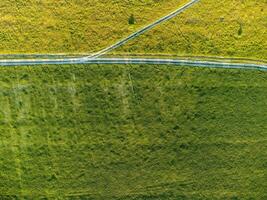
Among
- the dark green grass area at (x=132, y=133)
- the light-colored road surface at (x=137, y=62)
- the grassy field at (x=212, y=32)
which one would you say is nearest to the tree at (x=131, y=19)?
the grassy field at (x=212, y=32)

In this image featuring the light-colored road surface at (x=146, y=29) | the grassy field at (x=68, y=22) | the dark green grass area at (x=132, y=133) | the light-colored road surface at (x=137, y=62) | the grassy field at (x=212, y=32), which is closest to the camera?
the grassy field at (x=68, y=22)

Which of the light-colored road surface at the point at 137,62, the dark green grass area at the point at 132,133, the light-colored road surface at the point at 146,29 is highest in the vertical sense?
the light-colored road surface at the point at 146,29

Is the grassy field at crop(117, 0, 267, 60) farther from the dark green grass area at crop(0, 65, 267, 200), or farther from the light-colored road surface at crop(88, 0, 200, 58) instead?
the dark green grass area at crop(0, 65, 267, 200)

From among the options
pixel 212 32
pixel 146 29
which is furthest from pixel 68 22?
pixel 212 32

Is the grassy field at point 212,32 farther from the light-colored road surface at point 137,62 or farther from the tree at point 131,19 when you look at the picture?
the tree at point 131,19

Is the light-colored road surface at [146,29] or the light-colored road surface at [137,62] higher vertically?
the light-colored road surface at [146,29]

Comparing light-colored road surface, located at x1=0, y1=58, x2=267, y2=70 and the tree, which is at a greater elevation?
the tree

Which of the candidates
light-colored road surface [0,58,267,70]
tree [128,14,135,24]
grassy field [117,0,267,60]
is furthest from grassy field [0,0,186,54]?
grassy field [117,0,267,60]
